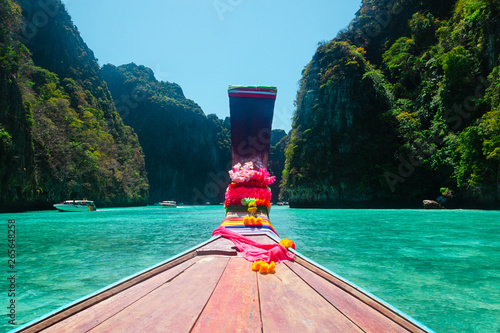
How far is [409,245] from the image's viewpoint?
24.2 feet

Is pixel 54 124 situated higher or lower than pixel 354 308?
higher

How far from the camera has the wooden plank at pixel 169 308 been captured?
1.59 meters

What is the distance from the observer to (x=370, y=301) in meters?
1.98

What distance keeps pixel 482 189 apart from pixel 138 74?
106 metres

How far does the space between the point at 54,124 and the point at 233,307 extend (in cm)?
4017

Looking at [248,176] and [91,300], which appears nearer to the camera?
[91,300]

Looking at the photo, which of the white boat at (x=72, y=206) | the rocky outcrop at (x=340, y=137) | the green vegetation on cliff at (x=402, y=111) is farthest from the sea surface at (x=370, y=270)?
the rocky outcrop at (x=340, y=137)

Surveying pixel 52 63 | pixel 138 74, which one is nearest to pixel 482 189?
pixel 52 63

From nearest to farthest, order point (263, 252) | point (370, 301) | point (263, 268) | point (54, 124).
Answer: point (370, 301) < point (263, 268) < point (263, 252) < point (54, 124)

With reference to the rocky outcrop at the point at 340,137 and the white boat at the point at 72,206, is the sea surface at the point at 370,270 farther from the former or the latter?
→ the rocky outcrop at the point at 340,137

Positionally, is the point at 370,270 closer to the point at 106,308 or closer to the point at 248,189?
the point at 248,189

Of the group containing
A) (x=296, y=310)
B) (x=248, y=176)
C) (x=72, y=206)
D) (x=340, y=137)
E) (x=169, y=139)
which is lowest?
(x=72, y=206)

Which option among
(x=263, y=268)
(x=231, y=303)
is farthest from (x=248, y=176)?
(x=231, y=303)

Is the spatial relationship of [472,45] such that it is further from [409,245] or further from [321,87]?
[409,245]
